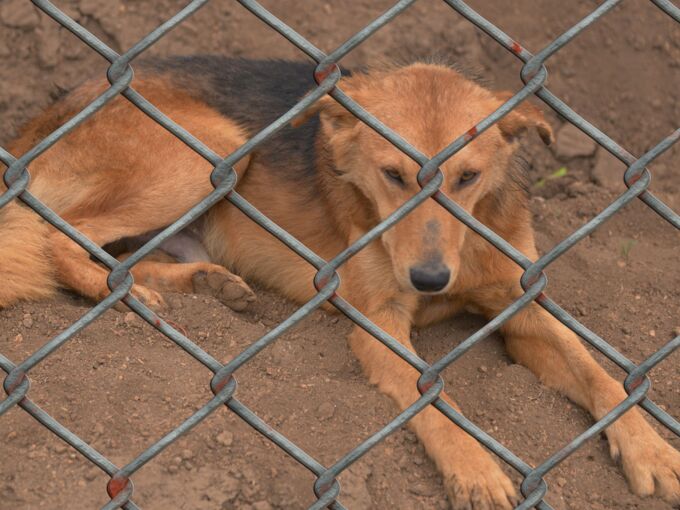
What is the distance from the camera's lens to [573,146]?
5.84m

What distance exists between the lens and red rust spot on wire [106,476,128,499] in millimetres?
2391

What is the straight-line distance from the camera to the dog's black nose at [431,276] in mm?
3625

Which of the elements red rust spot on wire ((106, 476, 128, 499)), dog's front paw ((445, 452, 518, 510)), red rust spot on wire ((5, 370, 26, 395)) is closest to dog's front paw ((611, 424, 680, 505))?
dog's front paw ((445, 452, 518, 510))

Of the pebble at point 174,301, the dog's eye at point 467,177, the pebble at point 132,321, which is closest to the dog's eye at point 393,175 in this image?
the dog's eye at point 467,177

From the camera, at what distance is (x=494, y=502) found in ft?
11.1

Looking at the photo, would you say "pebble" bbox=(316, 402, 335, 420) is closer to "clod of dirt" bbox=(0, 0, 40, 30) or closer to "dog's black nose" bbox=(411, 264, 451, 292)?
"dog's black nose" bbox=(411, 264, 451, 292)

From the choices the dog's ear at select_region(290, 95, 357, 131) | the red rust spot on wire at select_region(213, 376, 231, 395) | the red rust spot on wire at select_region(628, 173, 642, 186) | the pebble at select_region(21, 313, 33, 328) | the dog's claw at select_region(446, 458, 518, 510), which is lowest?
the dog's claw at select_region(446, 458, 518, 510)

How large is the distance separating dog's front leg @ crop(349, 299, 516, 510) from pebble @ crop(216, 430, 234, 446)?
69cm

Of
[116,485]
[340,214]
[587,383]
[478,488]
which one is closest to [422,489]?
[478,488]

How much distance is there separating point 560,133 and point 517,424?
8.49ft

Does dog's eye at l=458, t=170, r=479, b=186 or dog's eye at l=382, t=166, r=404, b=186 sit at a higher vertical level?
dog's eye at l=382, t=166, r=404, b=186

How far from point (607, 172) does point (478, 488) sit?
281 centimetres

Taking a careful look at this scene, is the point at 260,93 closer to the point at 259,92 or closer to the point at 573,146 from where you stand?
the point at 259,92

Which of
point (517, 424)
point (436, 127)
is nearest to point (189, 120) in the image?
point (436, 127)
